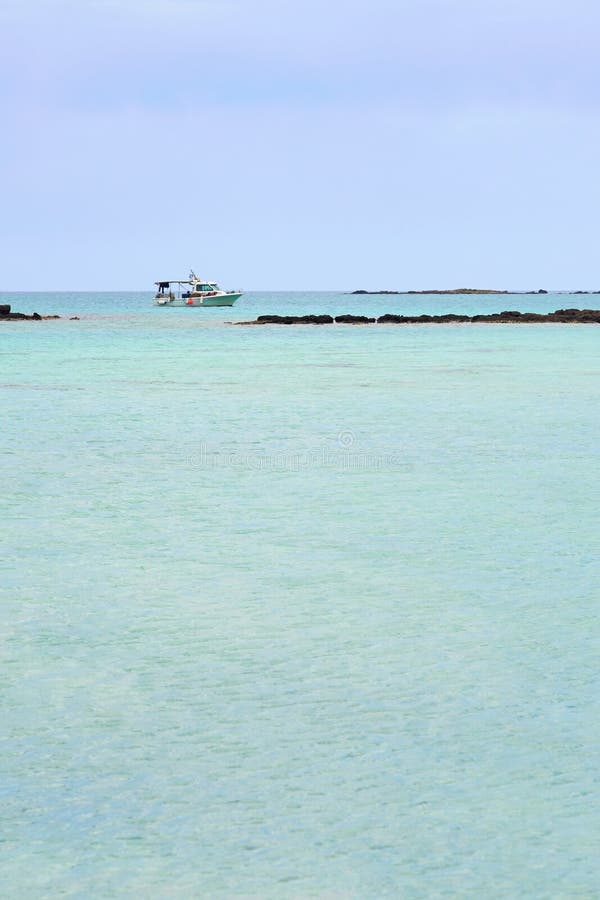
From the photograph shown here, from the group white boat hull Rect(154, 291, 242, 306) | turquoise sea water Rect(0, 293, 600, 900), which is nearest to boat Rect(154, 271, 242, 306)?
white boat hull Rect(154, 291, 242, 306)

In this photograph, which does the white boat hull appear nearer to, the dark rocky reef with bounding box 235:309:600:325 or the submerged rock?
the dark rocky reef with bounding box 235:309:600:325

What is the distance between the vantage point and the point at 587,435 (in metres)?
19.9

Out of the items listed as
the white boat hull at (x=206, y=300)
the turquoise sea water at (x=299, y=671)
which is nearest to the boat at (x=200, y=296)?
the white boat hull at (x=206, y=300)

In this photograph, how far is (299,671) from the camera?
7.32 metres

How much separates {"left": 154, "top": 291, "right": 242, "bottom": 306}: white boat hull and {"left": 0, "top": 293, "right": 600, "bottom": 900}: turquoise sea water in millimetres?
89761

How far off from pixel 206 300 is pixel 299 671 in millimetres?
102691

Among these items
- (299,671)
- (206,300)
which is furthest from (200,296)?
(299,671)

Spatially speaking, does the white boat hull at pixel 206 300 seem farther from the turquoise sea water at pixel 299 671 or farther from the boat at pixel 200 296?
the turquoise sea water at pixel 299 671

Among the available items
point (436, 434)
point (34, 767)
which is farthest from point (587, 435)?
point (34, 767)

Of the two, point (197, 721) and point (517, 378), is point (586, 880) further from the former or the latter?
point (517, 378)

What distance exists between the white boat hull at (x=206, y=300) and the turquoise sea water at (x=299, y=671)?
89761 mm

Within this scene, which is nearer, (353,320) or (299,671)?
(299,671)

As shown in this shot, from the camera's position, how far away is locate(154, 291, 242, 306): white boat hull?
107 meters

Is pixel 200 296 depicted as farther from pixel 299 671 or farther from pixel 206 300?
pixel 299 671
